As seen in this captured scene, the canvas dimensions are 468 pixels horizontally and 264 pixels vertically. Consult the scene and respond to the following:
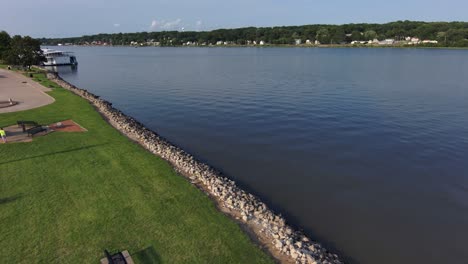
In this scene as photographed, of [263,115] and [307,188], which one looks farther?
[263,115]

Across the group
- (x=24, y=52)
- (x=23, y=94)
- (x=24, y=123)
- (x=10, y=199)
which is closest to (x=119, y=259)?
(x=10, y=199)

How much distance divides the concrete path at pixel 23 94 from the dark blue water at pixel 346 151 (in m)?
8.81

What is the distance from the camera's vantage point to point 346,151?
25047 millimetres

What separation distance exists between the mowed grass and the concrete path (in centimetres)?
1433

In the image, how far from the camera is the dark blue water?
15336 millimetres

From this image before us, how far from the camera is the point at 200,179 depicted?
708 inches

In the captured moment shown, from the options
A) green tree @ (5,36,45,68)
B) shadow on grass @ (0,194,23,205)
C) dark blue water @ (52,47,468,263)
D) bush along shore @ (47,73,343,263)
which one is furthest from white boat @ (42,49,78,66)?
shadow on grass @ (0,194,23,205)

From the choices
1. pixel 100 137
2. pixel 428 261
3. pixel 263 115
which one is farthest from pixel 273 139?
pixel 428 261

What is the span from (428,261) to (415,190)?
22.0ft

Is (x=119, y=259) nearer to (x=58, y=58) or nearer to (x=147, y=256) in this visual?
(x=147, y=256)

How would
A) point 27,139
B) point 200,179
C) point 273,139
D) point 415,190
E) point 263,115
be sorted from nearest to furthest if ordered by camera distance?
point 200,179 < point 415,190 < point 27,139 < point 273,139 < point 263,115

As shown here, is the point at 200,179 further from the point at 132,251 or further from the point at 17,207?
the point at 17,207

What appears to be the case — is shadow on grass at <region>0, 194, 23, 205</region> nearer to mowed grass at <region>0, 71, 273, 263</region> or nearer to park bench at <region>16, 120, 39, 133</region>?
mowed grass at <region>0, 71, 273, 263</region>

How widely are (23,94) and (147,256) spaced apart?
126ft
